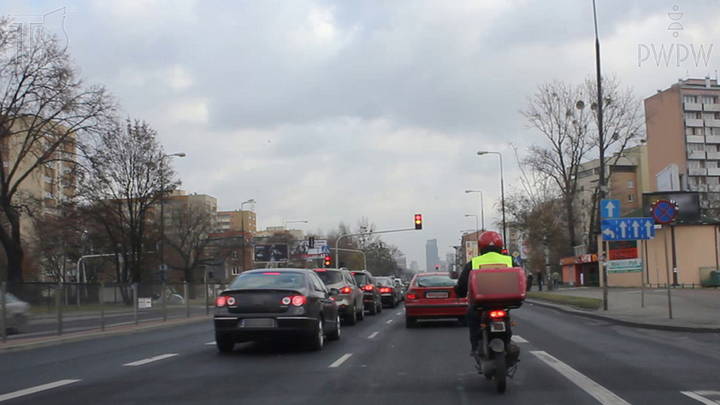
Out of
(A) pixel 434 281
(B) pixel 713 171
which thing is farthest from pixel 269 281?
(B) pixel 713 171

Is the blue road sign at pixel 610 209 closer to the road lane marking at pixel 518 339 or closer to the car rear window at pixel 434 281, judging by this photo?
the car rear window at pixel 434 281

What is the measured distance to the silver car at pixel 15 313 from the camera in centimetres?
1594

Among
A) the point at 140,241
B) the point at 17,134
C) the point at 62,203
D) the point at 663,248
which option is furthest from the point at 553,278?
the point at 17,134

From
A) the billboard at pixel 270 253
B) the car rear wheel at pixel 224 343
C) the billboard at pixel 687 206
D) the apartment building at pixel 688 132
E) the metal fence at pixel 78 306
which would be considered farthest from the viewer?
the apartment building at pixel 688 132

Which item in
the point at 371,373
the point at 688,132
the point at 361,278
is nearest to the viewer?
the point at 371,373

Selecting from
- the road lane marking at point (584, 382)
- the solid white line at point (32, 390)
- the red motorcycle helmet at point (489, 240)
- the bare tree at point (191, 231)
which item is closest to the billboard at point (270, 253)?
the bare tree at point (191, 231)

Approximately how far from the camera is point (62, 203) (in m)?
43.8

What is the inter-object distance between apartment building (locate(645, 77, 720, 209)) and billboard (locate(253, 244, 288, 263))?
47.9m

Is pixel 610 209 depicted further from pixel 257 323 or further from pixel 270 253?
pixel 270 253

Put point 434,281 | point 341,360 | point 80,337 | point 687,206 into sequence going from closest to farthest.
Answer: point 341,360
point 80,337
point 434,281
point 687,206

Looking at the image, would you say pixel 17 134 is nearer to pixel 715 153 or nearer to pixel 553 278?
pixel 553 278

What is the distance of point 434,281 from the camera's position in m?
18.6

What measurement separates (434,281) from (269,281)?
7285 mm

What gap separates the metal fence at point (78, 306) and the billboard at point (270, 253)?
37186 mm
